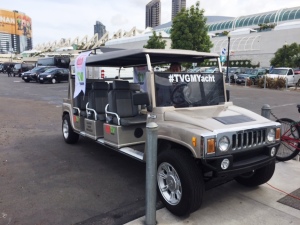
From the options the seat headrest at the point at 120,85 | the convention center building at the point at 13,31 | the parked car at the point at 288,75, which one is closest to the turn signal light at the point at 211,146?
the seat headrest at the point at 120,85

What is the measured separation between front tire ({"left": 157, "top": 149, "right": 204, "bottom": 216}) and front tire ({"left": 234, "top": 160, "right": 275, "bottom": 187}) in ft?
4.36

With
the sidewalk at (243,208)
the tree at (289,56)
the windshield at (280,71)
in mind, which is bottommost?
the sidewalk at (243,208)

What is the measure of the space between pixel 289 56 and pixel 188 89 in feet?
118

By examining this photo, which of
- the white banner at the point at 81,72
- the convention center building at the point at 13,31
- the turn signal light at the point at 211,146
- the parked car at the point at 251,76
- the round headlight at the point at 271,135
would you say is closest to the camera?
the turn signal light at the point at 211,146

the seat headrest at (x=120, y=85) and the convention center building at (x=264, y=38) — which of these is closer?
the seat headrest at (x=120, y=85)

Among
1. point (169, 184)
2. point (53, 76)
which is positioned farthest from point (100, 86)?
point (53, 76)

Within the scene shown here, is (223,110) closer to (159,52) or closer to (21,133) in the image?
(159,52)

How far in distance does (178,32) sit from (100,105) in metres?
23.4

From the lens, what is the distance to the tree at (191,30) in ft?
90.4

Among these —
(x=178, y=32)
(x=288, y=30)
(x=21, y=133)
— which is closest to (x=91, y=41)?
(x=288, y=30)

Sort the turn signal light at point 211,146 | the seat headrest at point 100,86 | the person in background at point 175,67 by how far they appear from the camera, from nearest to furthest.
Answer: the turn signal light at point 211,146
the person in background at point 175,67
the seat headrest at point 100,86

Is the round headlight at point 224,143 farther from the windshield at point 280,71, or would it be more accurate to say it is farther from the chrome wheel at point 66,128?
the windshield at point 280,71

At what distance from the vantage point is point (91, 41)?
350 feet

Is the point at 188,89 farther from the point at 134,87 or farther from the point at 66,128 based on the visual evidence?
the point at 66,128
